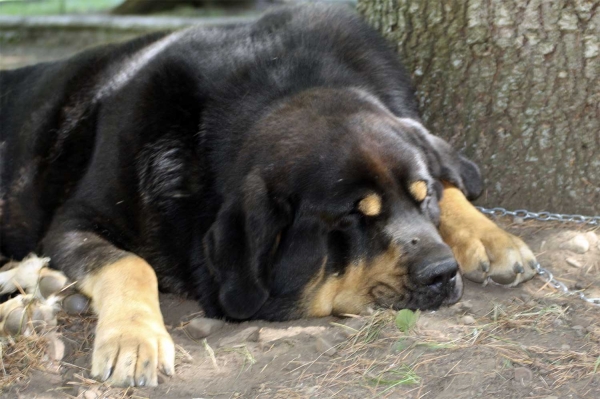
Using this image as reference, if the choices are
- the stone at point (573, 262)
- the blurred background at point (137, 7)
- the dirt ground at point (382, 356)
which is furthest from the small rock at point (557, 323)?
the blurred background at point (137, 7)

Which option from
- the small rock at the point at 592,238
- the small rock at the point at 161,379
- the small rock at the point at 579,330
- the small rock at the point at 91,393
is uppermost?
the small rock at the point at 579,330

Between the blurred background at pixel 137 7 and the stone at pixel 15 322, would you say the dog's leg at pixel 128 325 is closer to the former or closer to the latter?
the stone at pixel 15 322

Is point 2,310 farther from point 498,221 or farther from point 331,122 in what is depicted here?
point 498,221

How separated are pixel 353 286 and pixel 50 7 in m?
10.5

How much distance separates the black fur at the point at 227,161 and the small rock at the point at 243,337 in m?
0.09

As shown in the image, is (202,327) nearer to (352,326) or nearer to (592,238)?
(352,326)

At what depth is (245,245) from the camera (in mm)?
3320

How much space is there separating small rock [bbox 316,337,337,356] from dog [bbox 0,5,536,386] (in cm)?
35

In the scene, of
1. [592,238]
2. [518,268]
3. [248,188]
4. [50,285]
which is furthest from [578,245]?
[50,285]

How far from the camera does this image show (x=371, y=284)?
3371 millimetres

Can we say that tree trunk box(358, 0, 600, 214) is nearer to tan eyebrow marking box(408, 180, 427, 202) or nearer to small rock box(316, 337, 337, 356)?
tan eyebrow marking box(408, 180, 427, 202)

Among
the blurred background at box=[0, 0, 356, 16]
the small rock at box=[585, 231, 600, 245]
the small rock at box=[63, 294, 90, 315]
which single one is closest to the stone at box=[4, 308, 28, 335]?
the small rock at box=[63, 294, 90, 315]

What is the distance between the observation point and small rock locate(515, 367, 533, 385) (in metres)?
2.73

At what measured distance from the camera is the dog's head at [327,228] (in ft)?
10.8
